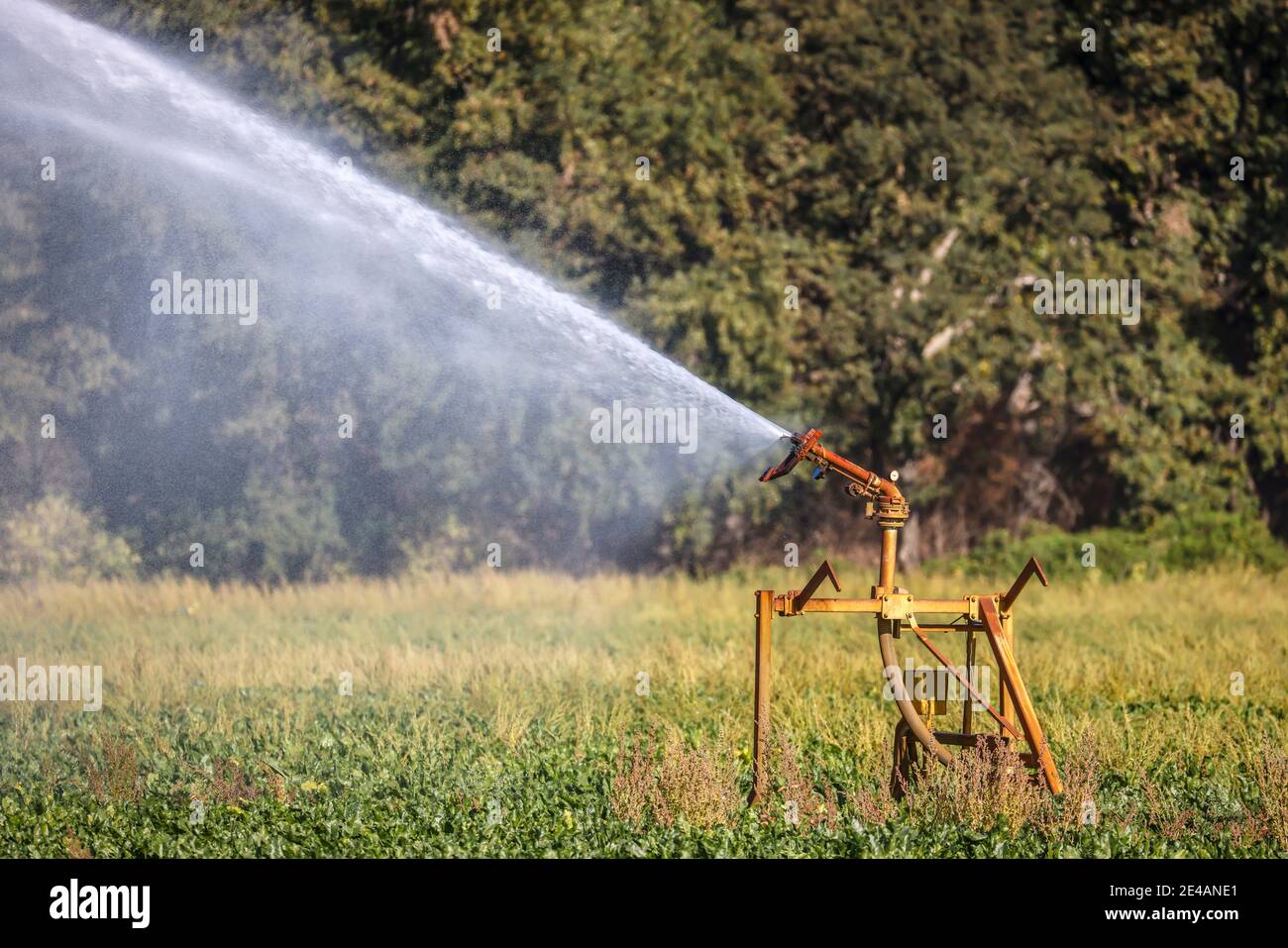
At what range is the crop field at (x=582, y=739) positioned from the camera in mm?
8242

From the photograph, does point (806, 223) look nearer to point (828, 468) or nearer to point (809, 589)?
point (828, 468)

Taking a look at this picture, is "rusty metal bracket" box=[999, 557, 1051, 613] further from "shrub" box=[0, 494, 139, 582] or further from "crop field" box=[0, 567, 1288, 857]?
"shrub" box=[0, 494, 139, 582]

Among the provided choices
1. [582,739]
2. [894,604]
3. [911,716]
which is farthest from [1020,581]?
[582,739]

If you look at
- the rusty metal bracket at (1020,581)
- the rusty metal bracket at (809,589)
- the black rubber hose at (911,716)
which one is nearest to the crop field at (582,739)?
the black rubber hose at (911,716)

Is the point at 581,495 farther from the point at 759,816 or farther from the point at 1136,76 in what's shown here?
the point at 759,816

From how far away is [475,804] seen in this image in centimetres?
884

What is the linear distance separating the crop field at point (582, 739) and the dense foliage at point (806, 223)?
3538mm

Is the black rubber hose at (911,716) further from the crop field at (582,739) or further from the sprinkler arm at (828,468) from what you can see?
the sprinkler arm at (828,468)

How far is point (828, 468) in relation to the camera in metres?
8.02

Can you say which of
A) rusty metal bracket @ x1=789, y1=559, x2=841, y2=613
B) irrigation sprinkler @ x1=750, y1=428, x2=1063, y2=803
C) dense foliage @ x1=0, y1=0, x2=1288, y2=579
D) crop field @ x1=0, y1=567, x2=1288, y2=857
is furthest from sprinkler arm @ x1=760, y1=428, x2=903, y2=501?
dense foliage @ x1=0, y1=0, x2=1288, y2=579

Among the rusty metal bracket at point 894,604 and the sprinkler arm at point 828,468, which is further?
the rusty metal bracket at point 894,604

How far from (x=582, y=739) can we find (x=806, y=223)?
1336cm

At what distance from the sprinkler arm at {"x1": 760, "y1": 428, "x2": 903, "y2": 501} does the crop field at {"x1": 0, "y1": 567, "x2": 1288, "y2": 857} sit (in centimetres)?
145

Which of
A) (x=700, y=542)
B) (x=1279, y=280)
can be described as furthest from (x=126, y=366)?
(x=1279, y=280)
